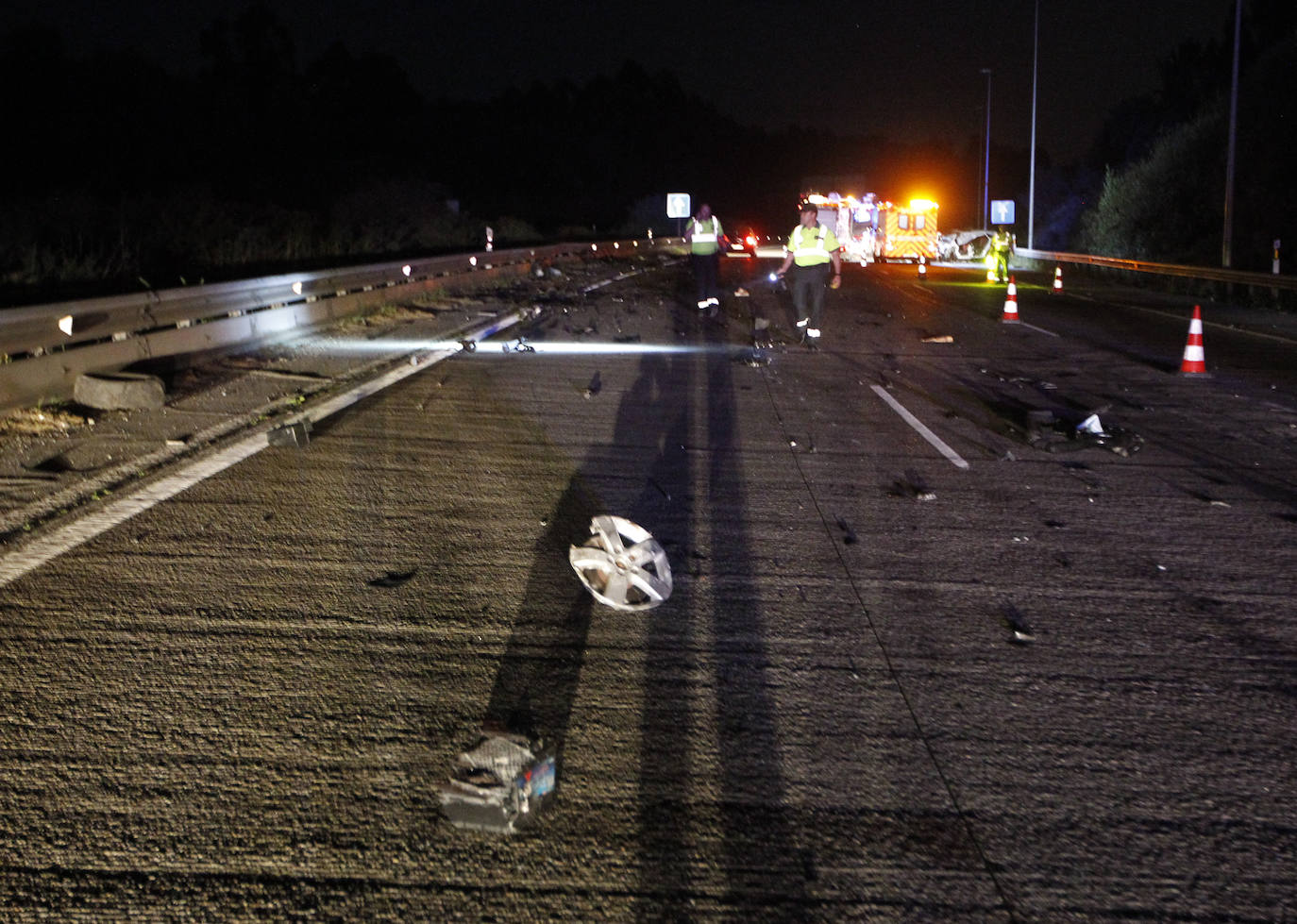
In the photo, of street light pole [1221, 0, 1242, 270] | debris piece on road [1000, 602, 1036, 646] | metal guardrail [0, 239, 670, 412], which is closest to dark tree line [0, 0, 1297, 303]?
metal guardrail [0, 239, 670, 412]

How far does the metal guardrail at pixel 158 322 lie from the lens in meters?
11.9

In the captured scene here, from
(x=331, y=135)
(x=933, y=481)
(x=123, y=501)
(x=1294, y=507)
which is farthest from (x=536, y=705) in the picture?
(x=331, y=135)

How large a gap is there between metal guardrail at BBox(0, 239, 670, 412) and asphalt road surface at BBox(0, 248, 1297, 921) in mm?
2797

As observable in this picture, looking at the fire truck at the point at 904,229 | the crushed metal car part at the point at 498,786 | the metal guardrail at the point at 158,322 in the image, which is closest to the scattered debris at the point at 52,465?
the metal guardrail at the point at 158,322

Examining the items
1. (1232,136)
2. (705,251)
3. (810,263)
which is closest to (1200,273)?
(1232,136)

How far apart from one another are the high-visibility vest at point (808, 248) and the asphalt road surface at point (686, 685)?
784 cm

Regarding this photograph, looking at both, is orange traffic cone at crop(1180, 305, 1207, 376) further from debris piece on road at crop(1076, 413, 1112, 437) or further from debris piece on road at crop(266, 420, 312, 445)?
debris piece on road at crop(266, 420, 312, 445)

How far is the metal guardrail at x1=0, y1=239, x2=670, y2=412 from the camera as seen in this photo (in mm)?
11891

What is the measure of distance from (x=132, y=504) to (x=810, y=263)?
12238mm

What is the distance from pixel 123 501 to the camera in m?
8.95

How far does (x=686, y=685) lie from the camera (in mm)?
5668

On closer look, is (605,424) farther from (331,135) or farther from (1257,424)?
(331,135)

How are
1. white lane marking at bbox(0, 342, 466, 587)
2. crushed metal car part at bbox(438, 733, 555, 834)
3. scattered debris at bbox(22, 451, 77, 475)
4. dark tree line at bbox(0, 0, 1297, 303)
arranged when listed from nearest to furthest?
crushed metal car part at bbox(438, 733, 555, 834), white lane marking at bbox(0, 342, 466, 587), scattered debris at bbox(22, 451, 77, 475), dark tree line at bbox(0, 0, 1297, 303)

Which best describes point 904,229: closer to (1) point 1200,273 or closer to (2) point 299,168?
(1) point 1200,273
